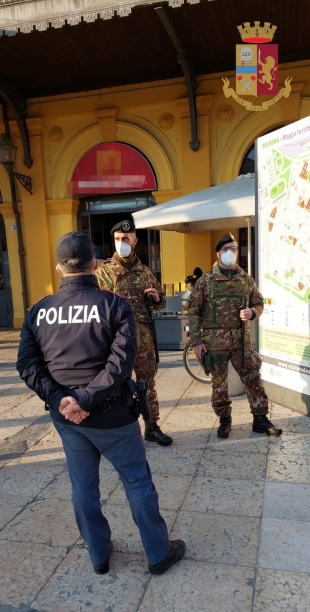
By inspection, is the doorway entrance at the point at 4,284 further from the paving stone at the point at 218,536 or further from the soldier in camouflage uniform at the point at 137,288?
the paving stone at the point at 218,536

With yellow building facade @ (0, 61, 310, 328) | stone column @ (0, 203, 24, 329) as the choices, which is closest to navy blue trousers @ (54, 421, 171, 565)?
yellow building facade @ (0, 61, 310, 328)

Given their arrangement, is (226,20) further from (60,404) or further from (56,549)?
Answer: (56,549)

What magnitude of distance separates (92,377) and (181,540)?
3.67 ft

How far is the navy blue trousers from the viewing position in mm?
2066

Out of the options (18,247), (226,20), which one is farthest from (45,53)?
(18,247)

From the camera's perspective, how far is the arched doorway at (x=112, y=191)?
922 cm

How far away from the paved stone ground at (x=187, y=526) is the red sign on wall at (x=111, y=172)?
629cm

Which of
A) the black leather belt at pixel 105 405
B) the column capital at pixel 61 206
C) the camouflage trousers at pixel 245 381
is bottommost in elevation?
the camouflage trousers at pixel 245 381

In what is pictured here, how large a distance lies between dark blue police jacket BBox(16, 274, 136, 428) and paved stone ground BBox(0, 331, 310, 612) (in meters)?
0.85

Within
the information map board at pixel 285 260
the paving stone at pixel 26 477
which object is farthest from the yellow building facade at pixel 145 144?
the paving stone at pixel 26 477

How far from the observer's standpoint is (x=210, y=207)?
5.09 metres

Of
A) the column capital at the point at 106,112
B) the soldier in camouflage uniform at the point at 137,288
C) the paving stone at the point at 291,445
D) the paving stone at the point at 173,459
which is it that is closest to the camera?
the paving stone at the point at 173,459

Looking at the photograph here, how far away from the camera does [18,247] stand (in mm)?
9898

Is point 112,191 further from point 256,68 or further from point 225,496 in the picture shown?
point 225,496
